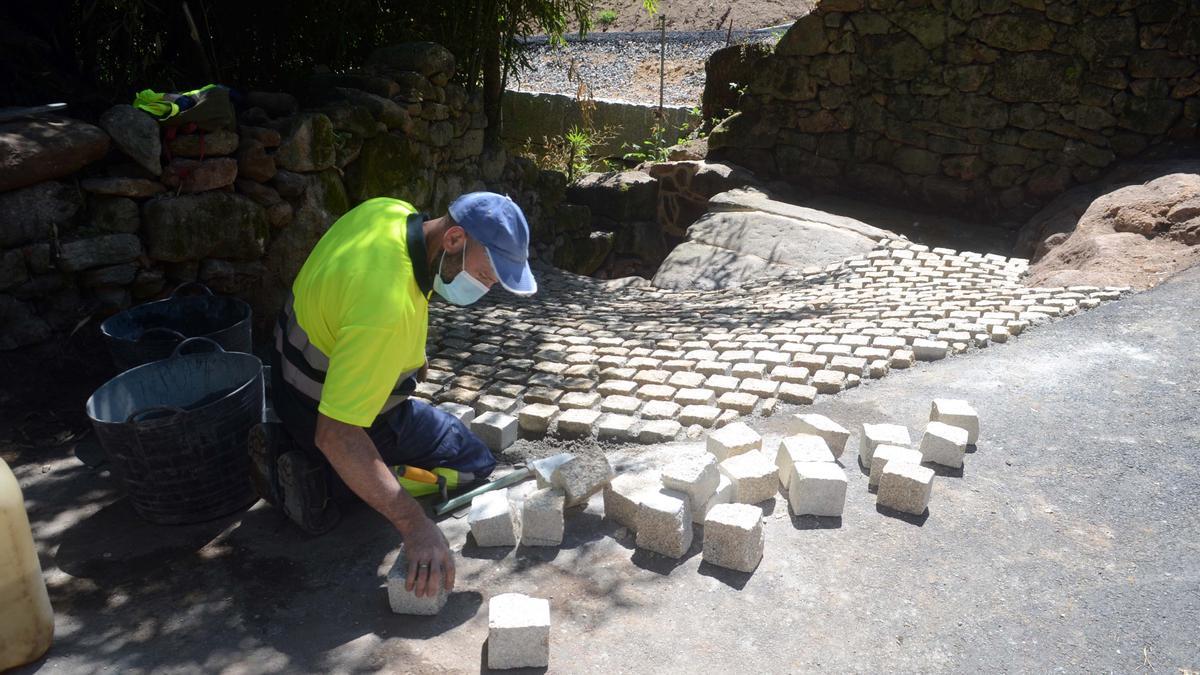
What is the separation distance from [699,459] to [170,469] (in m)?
2.17

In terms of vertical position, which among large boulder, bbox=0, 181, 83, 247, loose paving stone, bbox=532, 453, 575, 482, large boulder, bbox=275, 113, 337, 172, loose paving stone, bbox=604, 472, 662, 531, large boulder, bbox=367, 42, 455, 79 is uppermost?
large boulder, bbox=367, 42, 455, 79

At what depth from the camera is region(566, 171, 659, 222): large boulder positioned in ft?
36.0

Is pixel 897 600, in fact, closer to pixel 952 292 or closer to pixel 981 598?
pixel 981 598

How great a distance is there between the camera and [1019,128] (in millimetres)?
9750

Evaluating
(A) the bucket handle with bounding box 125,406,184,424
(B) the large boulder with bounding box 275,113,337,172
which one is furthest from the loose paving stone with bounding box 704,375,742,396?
(B) the large boulder with bounding box 275,113,337,172

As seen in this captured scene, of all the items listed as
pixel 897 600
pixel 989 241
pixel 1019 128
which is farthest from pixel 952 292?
pixel 897 600

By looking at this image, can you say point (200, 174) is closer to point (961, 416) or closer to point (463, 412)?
point (463, 412)

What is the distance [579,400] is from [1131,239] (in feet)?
Answer: 17.9

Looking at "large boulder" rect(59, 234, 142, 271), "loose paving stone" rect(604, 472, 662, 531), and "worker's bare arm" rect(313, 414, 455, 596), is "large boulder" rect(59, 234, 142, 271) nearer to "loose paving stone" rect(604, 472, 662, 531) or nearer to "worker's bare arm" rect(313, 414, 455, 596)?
"worker's bare arm" rect(313, 414, 455, 596)

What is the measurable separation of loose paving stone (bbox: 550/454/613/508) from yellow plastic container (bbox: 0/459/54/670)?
6.04 ft

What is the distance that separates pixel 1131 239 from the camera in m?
7.50

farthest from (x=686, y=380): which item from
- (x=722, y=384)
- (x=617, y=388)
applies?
(x=617, y=388)

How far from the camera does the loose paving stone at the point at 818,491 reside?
3.67 meters

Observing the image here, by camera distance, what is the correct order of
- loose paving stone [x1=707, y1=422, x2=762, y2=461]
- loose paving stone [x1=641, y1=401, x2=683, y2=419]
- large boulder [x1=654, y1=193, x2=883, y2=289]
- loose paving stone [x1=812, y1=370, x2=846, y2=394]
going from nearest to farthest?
loose paving stone [x1=707, y1=422, x2=762, y2=461] → loose paving stone [x1=641, y1=401, x2=683, y2=419] → loose paving stone [x1=812, y1=370, x2=846, y2=394] → large boulder [x1=654, y1=193, x2=883, y2=289]
